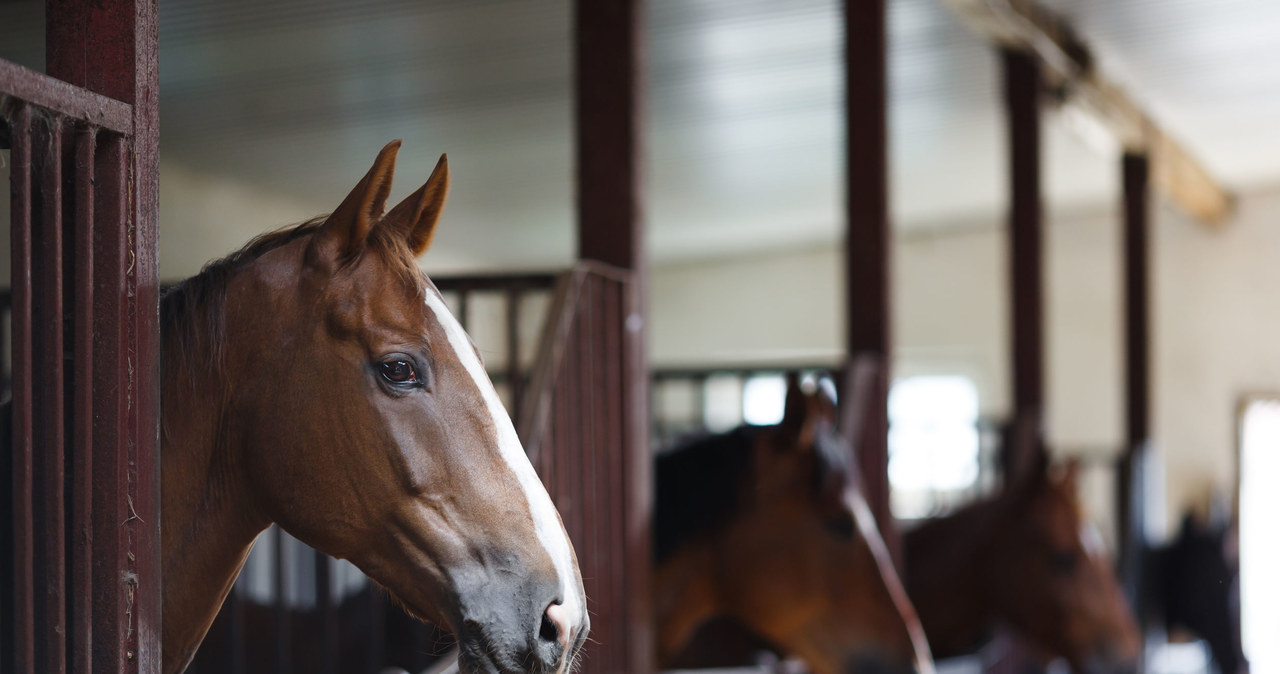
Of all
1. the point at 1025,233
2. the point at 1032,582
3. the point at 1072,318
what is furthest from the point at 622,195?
the point at 1072,318

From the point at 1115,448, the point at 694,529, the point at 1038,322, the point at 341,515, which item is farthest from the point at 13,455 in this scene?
the point at 1115,448

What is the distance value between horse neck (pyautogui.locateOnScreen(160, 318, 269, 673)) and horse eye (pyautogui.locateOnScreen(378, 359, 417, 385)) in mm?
184

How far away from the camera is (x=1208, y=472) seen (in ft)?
33.4

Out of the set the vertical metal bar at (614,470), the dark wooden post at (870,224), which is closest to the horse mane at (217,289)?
the vertical metal bar at (614,470)

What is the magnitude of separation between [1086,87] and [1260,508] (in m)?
5.79

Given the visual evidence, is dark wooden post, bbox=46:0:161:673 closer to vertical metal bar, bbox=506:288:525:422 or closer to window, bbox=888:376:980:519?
vertical metal bar, bbox=506:288:525:422

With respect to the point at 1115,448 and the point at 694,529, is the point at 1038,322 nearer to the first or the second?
the point at 694,529

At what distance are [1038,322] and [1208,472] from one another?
614 centimetres

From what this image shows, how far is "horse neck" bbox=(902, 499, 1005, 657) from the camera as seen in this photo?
4020 millimetres

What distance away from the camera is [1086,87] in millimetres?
5883

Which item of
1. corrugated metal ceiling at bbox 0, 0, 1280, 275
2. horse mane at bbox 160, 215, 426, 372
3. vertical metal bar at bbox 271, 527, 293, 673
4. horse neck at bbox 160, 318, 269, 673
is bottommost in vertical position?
vertical metal bar at bbox 271, 527, 293, 673

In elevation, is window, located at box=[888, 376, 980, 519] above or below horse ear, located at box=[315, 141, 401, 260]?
below

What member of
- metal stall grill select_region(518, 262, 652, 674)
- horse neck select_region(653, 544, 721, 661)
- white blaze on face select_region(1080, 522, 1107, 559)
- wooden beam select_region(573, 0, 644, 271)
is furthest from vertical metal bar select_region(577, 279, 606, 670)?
white blaze on face select_region(1080, 522, 1107, 559)

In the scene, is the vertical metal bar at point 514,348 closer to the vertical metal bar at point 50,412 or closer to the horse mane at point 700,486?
the horse mane at point 700,486
